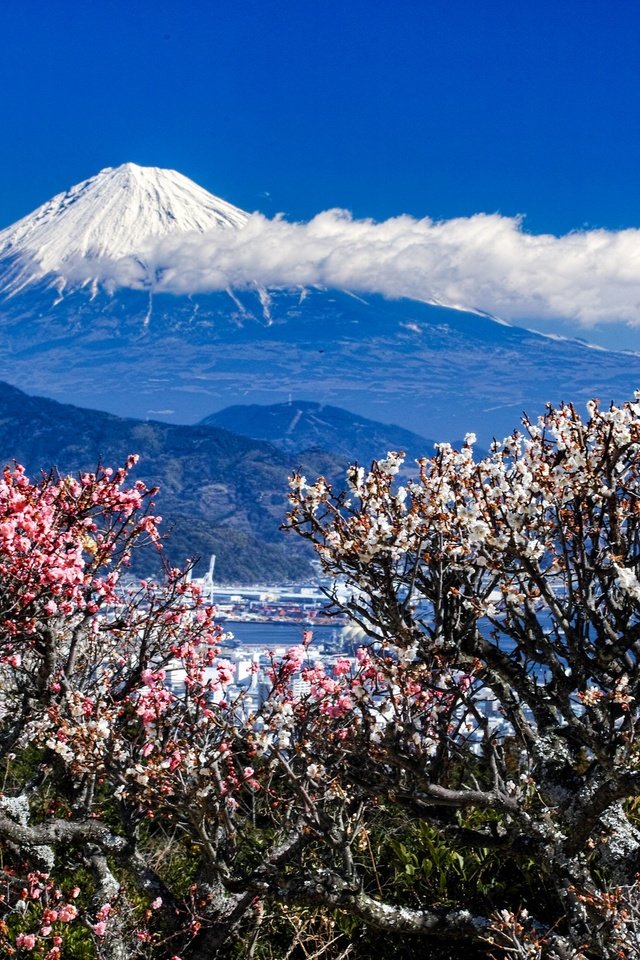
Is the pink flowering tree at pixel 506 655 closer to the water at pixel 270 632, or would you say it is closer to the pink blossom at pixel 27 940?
the pink blossom at pixel 27 940

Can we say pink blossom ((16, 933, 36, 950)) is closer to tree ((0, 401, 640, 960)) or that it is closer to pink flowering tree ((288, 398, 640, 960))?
tree ((0, 401, 640, 960))

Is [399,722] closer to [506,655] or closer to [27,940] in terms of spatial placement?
[506,655]

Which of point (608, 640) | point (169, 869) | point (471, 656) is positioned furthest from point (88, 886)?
point (608, 640)

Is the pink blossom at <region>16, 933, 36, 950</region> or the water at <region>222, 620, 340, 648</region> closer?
the pink blossom at <region>16, 933, 36, 950</region>

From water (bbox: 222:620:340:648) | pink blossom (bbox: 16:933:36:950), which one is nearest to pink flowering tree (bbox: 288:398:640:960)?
pink blossom (bbox: 16:933:36:950)

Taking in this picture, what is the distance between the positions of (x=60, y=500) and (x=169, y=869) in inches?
133

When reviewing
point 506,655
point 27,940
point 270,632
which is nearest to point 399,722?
point 506,655

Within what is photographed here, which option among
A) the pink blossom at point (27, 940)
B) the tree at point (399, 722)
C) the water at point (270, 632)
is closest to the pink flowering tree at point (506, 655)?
the tree at point (399, 722)

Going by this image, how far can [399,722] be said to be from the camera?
497 cm

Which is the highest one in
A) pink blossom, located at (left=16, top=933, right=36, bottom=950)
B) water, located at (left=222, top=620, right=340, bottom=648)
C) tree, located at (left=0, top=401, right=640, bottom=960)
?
tree, located at (left=0, top=401, right=640, bottom=960)

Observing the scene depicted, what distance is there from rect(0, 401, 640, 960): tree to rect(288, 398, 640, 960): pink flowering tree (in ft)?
0.06

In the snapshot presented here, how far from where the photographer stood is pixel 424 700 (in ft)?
19.2

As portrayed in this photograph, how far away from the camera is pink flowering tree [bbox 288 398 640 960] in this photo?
15.8 feet

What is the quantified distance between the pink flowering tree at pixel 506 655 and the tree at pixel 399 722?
2cm
